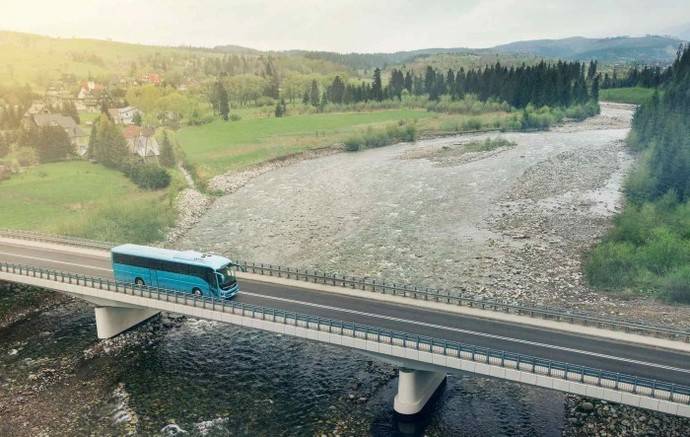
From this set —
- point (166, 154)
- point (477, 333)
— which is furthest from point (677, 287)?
point (166, 154)

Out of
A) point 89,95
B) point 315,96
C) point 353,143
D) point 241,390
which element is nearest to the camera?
point 241,390

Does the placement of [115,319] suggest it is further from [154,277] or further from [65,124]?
[65,124]

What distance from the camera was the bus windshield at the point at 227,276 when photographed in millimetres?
40000

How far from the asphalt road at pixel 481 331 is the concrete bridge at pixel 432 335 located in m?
0.07

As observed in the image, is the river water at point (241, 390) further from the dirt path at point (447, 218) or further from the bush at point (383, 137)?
the bush at point (383, 137)

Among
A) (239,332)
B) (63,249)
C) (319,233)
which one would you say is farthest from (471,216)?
(63,249)

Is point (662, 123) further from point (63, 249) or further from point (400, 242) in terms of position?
point (63, 249)

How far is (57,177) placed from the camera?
9131 centimetres

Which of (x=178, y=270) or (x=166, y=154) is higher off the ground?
(x=166, y=154)

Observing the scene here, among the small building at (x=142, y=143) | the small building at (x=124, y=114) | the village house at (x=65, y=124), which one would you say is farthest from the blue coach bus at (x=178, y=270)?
the small building at (x=124, y=114)

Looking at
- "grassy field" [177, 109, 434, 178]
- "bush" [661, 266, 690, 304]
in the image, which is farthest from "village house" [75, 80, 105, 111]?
"bush" [661, 266, 690, 304]

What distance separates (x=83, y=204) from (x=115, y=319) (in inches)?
1776

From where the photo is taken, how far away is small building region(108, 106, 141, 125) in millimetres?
114850

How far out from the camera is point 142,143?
103m
